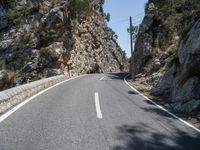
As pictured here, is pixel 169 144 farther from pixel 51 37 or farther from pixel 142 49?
pixel 51 37

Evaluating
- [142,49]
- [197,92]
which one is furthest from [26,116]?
[142,49]

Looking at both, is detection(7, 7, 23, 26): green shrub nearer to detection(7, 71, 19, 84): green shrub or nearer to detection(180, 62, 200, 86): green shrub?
detection(7, 71, 19, 84): green shrub

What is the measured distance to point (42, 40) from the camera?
146 feet

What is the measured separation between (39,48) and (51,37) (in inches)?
92.3

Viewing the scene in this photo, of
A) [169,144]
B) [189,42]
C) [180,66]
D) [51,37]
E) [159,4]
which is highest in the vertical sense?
[159,4]

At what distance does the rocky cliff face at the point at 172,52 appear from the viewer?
14.6 metres

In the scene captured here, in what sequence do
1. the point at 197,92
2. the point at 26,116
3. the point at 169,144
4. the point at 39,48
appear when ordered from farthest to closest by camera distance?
the point at 39,48, the point at 197,92, the point at 26,116, the point at 169,144

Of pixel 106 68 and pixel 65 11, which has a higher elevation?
pixel 65 11

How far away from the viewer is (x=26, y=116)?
10008 mm

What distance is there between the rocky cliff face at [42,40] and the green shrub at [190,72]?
85.8 ft

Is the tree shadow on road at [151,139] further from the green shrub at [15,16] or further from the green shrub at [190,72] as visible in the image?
the green shrub at [15,16]

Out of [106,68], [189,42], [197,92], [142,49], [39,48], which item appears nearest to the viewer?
[197,92]

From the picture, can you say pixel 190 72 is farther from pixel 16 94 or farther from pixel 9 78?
pixel 9 78

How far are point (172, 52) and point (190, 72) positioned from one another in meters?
15.2
